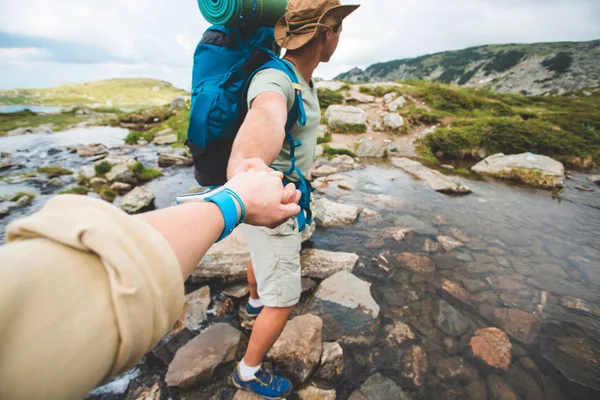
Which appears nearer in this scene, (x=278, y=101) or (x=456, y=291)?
(x=278, y=101)

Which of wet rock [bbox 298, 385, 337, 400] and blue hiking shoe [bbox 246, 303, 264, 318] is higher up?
blue hiking shoe [bbox 246, 303, 264, 318]

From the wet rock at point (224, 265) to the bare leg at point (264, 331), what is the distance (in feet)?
4.79

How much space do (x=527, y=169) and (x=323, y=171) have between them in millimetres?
7073

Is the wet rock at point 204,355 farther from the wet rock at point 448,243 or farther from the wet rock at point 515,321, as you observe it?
the wet rock at point 448,243

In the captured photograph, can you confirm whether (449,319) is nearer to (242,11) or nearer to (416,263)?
(416,263)

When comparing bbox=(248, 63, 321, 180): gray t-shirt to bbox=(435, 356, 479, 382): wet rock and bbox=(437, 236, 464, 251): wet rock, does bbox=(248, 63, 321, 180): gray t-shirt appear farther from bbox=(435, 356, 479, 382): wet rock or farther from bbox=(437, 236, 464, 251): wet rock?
bbox=(437, 236, 464, 251): wet rock

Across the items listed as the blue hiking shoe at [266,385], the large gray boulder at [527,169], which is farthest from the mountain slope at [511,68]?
the blue hiking shoe at [266,385]

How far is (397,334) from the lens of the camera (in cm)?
307

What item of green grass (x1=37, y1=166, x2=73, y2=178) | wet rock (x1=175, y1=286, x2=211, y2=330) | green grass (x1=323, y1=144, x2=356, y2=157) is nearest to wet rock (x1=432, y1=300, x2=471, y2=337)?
wet rock (x1=175, y1=286, x2=211, y2=330)

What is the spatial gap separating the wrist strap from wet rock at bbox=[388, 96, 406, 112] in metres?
17.8

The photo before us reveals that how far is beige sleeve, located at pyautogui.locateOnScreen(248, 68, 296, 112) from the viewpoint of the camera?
171 centimetres

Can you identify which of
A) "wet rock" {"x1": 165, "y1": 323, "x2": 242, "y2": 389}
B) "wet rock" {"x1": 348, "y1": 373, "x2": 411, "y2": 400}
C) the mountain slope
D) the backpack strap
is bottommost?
"wet rock" {"x1": 348, "y1": 373, "x2": 411, "y2": 400}

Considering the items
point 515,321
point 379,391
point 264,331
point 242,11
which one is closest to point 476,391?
point 379,391

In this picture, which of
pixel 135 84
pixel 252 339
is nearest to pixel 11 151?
pixel 252 339
